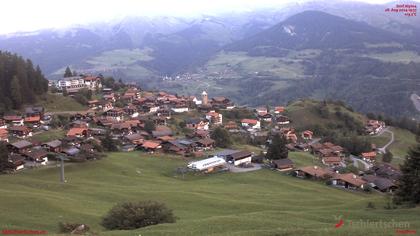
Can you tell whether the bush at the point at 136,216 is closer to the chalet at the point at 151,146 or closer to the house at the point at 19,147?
the house at the point at 19,147

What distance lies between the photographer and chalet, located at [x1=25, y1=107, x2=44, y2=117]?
305 ft

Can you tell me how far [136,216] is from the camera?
103ft

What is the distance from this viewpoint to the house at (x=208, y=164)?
70.3m

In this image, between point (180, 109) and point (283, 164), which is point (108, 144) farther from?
point (180, 109)

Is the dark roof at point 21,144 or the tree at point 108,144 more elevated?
the dark roof at point 21,144

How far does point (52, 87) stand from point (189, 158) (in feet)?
207

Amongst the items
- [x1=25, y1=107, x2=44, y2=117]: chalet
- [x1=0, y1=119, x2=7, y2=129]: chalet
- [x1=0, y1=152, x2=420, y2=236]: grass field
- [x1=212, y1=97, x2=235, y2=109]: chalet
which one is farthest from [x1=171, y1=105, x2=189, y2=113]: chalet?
[x1=0, y1=119, x2=7, y2=129]: chalet

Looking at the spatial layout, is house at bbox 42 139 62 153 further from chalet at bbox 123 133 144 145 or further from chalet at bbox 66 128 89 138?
chalet at bbox 123 133 144 145

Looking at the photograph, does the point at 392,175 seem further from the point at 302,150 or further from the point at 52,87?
the point at 52,87

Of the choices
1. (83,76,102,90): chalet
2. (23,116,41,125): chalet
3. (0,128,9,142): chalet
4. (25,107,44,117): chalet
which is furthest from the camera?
(83,76,102,90): chalet

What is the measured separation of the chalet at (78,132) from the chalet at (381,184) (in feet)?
163

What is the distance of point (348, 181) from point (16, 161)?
4740 cm

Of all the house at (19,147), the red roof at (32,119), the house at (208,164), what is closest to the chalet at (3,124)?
the red roof at (32,119)

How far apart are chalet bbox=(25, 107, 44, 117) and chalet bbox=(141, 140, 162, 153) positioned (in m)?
26.0
